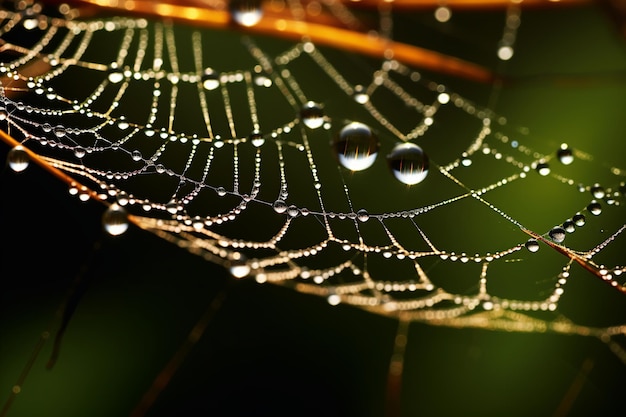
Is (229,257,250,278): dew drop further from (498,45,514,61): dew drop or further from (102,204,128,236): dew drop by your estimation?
(498,45,514,61): dew drop

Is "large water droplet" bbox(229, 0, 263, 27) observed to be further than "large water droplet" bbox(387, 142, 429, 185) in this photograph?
Yes

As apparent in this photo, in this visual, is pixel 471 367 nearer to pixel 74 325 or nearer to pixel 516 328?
pixel 516 328

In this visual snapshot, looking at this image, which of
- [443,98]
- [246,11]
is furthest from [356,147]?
[443,98]

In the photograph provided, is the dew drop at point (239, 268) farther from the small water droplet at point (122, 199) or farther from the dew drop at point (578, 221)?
the dew drop at point (578, 221)

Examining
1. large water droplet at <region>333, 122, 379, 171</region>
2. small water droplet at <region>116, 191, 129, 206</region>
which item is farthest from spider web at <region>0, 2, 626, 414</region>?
small water droplet at <region>116, 191, 129, 206</region>

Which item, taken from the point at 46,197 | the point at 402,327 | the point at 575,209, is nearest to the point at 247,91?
the point at 46,197

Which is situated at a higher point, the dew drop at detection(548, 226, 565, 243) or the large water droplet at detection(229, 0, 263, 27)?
the large water droplet at detection(229, 0, 263, 27)
